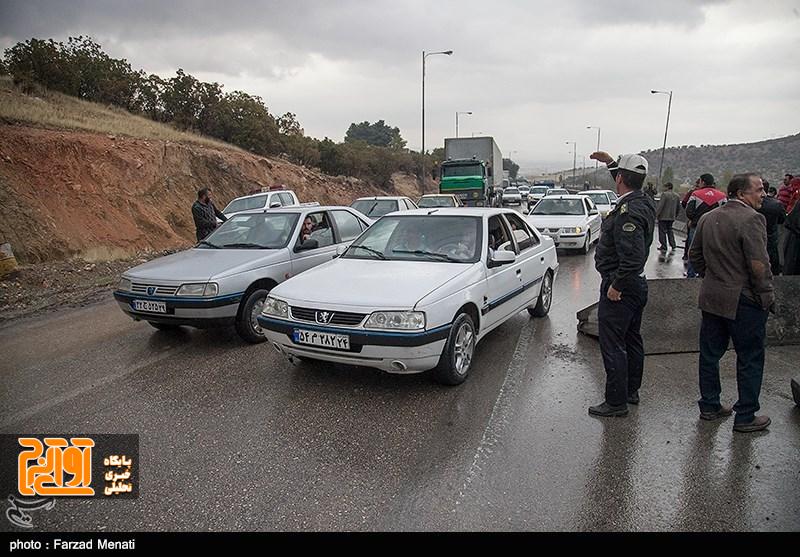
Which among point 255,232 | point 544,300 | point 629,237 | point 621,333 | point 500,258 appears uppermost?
point 629,237

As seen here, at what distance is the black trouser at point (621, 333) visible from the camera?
154 inches

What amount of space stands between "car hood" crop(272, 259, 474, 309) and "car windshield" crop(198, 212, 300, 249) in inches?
59.8

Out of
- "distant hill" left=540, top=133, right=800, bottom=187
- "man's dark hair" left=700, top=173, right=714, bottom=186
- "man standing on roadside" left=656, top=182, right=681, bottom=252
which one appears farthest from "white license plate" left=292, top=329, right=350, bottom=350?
"distant hill" left=540, top=133, right=800, bottom=187

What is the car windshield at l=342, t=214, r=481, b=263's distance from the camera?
5.22 meters

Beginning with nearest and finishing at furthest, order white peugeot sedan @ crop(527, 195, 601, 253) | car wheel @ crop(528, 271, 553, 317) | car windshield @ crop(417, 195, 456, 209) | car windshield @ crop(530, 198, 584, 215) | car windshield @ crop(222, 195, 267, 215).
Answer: car wheel @ crop(528, 271, 553, 317), white peugeot sedan @ crop(527, 195, 601, 253), car windshield @ crop(530, 198, 584, 215), car windshield @ crop(222, 195, 267, 215), car windshield @ crop(417, 195, 456, 209)

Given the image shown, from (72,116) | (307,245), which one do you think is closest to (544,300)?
(307,245)

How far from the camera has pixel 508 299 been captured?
560 centimetres

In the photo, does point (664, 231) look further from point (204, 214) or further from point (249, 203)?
point (249, 203)

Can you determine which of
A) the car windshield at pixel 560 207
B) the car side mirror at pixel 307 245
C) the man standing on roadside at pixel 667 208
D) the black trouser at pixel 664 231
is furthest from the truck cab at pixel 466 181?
the car side mirror at pixel 307 245

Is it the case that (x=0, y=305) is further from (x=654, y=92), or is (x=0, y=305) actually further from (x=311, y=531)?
(x=654, y=92)

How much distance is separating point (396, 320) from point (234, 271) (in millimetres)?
2351

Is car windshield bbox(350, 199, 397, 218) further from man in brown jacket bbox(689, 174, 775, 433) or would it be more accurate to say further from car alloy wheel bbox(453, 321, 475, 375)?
man in brown jacket bbox(689, 174, 775, 433)

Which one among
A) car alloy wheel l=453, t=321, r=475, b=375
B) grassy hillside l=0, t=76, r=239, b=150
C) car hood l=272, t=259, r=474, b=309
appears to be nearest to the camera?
car hood l=272, t=259, r=474, b=309

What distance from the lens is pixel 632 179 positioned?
392cm
